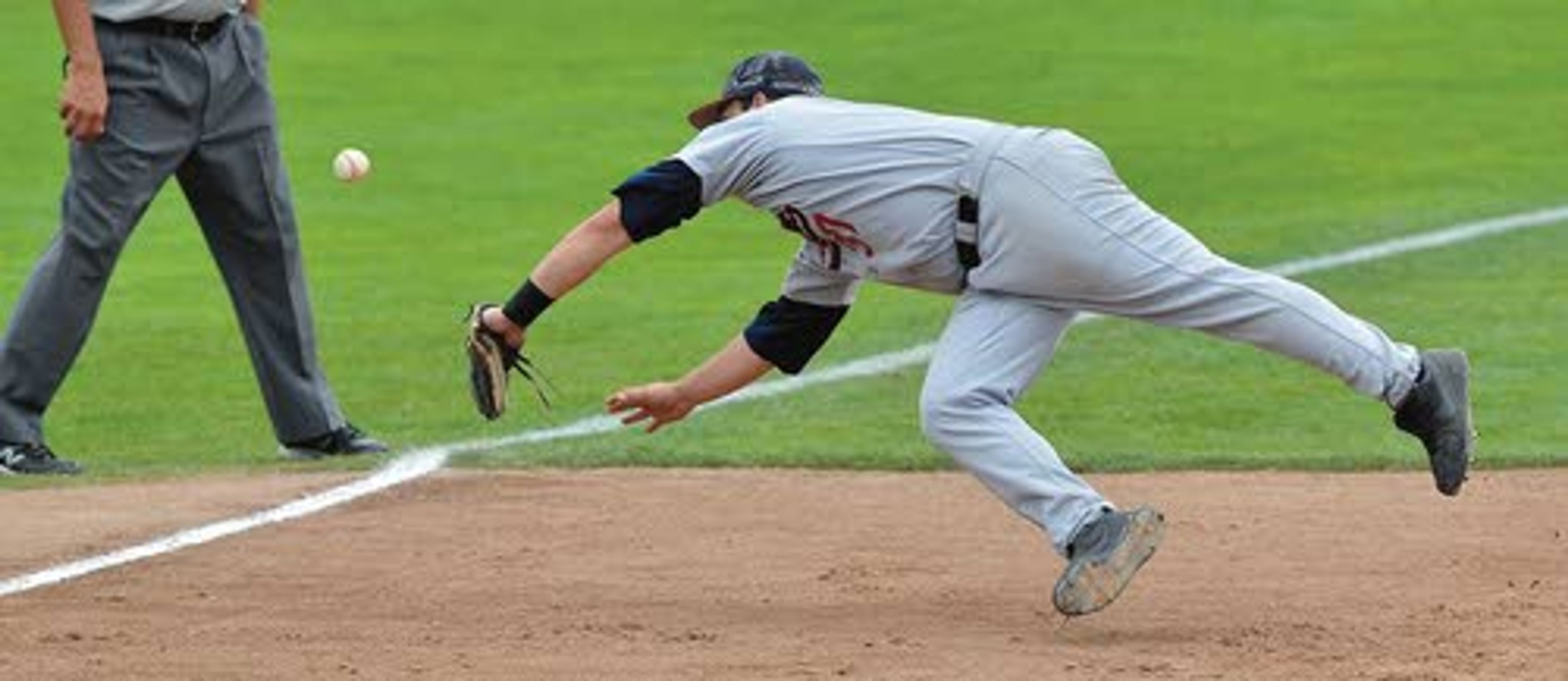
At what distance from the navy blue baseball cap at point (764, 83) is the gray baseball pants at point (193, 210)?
2606 millimetres

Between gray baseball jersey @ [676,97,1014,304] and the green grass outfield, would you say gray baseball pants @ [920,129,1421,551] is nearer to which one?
gray baseball jersey @ [676,97,1014,304]

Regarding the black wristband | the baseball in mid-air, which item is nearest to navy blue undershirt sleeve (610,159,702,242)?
the black wristband

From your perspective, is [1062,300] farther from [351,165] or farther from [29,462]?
[351,165]

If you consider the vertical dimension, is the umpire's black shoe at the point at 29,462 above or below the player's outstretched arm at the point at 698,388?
below

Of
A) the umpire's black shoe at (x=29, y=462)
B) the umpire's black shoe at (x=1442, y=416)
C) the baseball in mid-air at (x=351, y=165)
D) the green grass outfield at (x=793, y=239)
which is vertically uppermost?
the umpire's black shoe at (x=1442, y=416)

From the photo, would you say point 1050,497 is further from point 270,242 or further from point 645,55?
point 645,55

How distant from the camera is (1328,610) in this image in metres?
8.50

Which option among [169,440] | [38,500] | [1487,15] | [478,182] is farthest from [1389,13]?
[38,500]

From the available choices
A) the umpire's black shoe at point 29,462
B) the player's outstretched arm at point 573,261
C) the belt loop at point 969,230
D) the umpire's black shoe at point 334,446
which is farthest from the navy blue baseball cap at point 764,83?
the umpire's black shoe at point 29,462

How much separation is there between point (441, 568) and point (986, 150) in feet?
6.03

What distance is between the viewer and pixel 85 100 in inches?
420

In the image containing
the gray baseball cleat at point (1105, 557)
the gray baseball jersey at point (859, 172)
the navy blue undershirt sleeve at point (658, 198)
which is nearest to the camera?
the gray baseball cleat at point (1105, 557)

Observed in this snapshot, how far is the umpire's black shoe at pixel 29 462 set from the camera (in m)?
11.0

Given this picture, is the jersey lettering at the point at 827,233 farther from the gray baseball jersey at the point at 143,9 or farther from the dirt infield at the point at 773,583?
the gray baseball jersey at the point at 143,9
